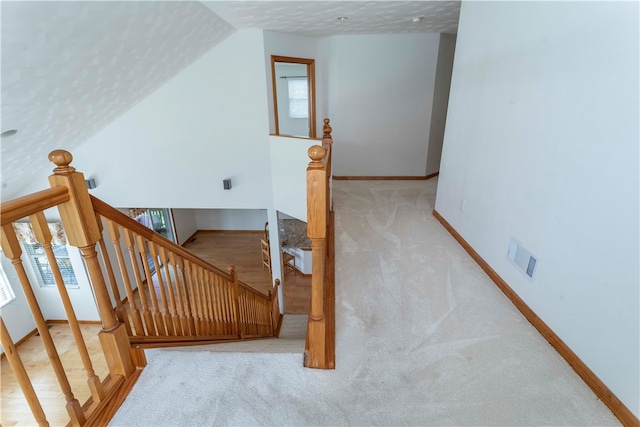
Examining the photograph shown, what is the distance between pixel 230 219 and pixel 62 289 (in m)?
7.95

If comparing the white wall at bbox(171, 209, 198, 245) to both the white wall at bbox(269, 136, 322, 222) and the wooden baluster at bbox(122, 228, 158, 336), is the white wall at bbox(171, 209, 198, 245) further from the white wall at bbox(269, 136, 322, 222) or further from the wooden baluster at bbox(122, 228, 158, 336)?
the wooden baluster at bbox(122, 228, 158, 336)

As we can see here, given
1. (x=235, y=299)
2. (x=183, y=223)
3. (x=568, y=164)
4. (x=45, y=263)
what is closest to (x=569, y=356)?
(x=568, y=164)

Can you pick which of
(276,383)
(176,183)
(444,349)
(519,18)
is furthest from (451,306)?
(176,183)

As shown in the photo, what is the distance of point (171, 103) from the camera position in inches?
183

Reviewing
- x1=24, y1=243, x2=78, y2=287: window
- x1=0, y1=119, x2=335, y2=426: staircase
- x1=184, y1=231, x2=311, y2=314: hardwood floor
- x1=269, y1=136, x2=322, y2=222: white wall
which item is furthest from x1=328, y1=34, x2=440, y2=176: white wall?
x1=24, y1=243, x2=78, y2=287: window

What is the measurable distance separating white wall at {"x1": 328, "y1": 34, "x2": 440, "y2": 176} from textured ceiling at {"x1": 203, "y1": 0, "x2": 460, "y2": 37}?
0.26 m

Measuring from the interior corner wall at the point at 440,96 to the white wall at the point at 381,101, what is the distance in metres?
0.09

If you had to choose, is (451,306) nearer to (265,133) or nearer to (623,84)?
(623,84)

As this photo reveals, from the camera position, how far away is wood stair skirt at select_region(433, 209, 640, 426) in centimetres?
141

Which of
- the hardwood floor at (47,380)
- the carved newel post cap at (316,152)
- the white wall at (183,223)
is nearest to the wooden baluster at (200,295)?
the carved newel post cap at (316,152)

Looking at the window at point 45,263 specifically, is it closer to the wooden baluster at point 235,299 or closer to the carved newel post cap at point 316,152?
the wooden baluster at point 235,299

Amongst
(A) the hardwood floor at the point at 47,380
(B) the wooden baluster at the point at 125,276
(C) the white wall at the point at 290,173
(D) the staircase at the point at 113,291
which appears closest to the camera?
(D) the staircase at the point at 113,291

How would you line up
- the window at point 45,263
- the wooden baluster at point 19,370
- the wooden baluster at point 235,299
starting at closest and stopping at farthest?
the wooden baluster at point 19,370 < the wooden baluster at point 235,299 < the window at point 45,263

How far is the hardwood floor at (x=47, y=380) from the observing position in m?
3.74
